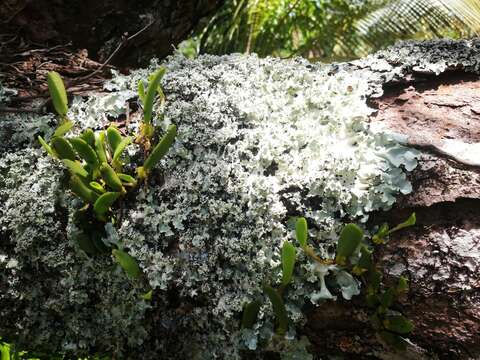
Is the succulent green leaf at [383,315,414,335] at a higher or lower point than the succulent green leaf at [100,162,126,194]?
lower

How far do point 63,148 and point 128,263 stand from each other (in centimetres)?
27

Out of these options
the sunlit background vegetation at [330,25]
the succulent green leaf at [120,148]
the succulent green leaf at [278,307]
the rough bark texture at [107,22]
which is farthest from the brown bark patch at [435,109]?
the sunlit background vegetation at [330,25]

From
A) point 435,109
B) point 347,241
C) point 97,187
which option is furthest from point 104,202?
point 435,109

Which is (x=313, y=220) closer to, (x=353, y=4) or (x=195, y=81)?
(x=195, y=81)

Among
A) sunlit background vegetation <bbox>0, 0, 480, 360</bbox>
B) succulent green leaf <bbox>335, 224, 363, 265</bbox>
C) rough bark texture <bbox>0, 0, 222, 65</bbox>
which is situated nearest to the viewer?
succulent green leaf <bbox>335, 224, 363, 265</bbox>

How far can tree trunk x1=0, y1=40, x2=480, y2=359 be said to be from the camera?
91 cm

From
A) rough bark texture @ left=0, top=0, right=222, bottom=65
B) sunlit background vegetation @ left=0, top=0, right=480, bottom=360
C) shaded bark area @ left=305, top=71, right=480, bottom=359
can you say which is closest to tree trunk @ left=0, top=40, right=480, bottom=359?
shaded bark area @ left=305, top=71, right=480, bottom=359

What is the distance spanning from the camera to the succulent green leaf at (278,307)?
890 mm

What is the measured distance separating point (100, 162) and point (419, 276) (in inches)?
25.4

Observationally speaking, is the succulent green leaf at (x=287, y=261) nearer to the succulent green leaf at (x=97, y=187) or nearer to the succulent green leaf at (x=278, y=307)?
the succulent green leaf at (x=278, y=307)

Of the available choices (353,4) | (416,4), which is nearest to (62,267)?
(416,4)

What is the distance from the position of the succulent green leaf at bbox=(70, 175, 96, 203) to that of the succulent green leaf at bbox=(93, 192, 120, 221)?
0.09 ft

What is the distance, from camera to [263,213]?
0.97m

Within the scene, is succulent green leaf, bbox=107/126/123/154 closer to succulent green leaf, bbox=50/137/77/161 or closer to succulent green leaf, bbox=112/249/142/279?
succulent green leaf, bbox=50/137/77/161
